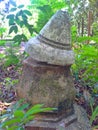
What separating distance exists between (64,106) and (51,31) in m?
0.46

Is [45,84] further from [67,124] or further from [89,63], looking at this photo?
[89,63]

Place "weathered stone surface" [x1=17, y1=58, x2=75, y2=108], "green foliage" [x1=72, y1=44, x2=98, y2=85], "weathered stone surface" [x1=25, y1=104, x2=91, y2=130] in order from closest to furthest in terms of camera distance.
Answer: "weathered stone surface" [x1=25, y1=104, x2=91, y2=130], "weathered stone surface" [x1=17, y1=58, x2=75, y2=108], "green foliage" [x1=72, y1=44, x2=98, y2=85]

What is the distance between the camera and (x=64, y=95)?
1655 mm

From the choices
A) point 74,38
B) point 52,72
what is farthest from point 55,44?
point 74,38

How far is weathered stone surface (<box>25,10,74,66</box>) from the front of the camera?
158cm

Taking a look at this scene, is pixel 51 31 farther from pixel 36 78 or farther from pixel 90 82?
pixel 90 82

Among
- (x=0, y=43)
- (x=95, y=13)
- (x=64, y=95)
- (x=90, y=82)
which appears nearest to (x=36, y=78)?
(x=64, y=95)

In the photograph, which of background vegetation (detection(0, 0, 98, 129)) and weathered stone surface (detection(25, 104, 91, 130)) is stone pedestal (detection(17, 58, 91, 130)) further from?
background vegetation (detection(0, 0, 98, 129))

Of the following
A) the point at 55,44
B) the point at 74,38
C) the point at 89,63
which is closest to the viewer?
the point at 55,44

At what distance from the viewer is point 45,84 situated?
1623mm

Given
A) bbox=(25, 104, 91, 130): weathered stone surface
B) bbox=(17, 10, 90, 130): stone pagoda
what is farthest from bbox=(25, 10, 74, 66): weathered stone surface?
bbox=(25, 104, 91, 130): weathered stone surface

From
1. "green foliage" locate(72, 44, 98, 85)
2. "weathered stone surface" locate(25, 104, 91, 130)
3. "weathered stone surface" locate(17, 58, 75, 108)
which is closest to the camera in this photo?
"weathered stone surface" locate(25, 104, 91, 130)

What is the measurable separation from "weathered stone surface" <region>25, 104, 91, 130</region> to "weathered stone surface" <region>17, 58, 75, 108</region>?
114 millimetres

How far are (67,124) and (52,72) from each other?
32 cm
